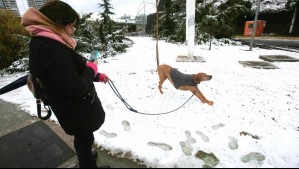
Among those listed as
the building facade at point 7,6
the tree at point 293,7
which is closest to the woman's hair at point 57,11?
the building facade at point 7,6

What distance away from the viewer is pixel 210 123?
9.50ft

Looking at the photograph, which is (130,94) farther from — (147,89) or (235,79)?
(235,79)

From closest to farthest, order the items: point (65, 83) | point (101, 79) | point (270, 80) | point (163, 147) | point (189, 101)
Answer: point (65, 83)
point (101, 79)
point (163, 147)
point (189, 101)
point (270, 80)

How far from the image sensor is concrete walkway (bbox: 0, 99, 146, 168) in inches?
84.3

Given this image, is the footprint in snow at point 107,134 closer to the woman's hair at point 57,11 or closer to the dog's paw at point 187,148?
the dog's paw at point 187,148

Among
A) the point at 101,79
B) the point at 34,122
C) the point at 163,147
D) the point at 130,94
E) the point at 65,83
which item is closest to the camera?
the point at 65,83

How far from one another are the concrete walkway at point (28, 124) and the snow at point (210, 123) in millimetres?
125

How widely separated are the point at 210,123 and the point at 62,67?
2404mm

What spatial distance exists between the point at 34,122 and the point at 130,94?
1.96 metres

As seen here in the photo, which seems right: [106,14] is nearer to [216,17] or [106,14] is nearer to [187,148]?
[216,17]

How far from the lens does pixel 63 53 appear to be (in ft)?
4.24

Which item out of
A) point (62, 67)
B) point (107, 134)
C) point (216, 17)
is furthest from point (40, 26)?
point (216, 17)

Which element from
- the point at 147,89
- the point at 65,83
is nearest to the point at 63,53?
the point at 65,83

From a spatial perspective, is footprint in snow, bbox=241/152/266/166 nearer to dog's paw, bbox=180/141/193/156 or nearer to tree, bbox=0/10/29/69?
dog's paw, bbox=180/141/193/156
